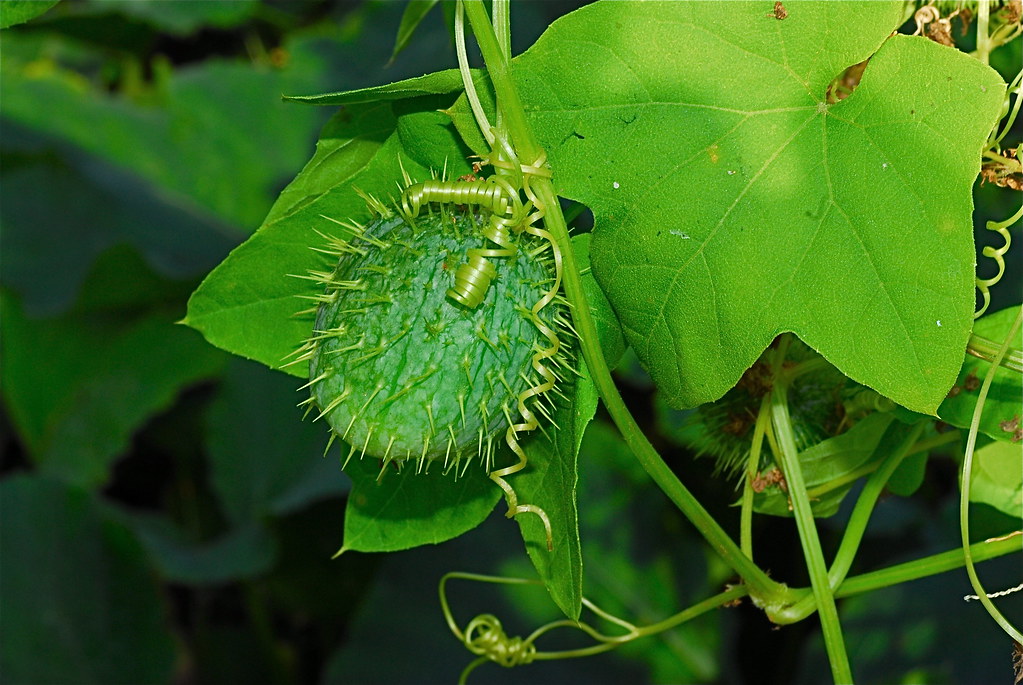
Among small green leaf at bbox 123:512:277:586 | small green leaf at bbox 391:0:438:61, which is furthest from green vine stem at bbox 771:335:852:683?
small green leaf at bbox 123:512:277:586

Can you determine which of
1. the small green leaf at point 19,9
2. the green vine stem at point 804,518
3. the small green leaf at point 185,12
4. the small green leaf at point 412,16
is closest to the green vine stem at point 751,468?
the green vine stem at point 804,518

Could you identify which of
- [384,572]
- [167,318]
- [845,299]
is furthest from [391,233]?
[167,318]

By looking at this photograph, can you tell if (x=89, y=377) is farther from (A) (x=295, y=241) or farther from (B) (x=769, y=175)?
(B) (x=769, y=175)

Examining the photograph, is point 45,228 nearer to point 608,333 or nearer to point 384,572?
point 384,572

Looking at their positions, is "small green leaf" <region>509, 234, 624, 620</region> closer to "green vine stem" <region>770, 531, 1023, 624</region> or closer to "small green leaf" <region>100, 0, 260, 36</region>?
"green vine stem" <region>770, 531, 1023, 624</region>

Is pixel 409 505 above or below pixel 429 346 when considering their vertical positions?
below

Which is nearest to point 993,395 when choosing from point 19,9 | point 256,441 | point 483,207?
point 483,207
